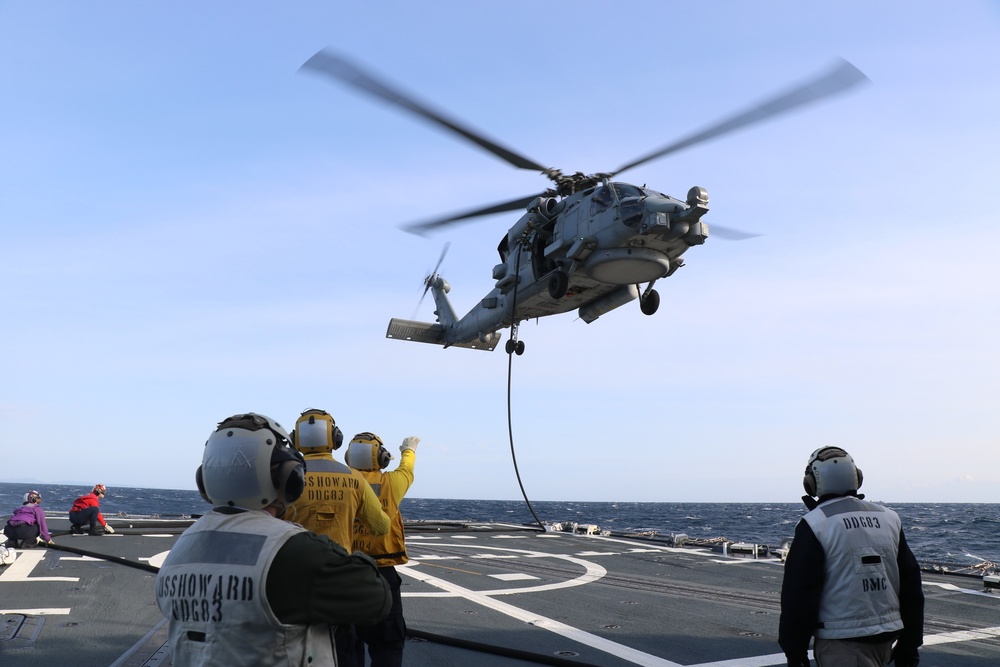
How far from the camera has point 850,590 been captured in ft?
14.1

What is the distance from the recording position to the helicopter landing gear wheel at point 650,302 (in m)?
16.8

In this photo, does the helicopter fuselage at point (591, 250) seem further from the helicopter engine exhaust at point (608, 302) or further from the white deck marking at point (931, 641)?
→ the white deck marking at point (931, 641)

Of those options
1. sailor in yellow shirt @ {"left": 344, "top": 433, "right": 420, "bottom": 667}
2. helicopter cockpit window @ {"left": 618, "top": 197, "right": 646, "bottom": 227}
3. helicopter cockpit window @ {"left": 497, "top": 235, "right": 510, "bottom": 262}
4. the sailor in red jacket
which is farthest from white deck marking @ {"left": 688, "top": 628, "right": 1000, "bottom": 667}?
the sailor in red jacket

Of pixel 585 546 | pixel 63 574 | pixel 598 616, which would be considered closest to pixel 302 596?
pixel 598 616

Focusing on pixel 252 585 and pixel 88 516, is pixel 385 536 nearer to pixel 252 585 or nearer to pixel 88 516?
pixel 252 585

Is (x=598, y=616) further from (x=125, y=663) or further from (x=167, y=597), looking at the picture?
(x=167, y=597)

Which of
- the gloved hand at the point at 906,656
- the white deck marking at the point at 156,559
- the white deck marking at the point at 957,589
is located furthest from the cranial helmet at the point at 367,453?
the white deck marking at the point at 957,589

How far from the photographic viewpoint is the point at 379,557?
624cm

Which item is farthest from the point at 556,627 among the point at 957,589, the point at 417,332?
the point at 417,332

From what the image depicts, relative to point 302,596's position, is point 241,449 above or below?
above

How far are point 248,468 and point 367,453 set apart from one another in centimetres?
326

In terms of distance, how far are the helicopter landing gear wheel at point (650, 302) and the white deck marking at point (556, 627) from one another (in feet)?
26.7

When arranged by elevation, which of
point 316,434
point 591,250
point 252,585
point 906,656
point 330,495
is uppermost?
point 591,250

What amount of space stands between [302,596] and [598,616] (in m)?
7.29
